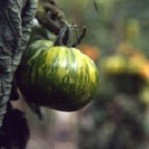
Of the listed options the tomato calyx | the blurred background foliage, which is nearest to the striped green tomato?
the tomato calyx

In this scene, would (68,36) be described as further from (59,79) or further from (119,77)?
(119,77)

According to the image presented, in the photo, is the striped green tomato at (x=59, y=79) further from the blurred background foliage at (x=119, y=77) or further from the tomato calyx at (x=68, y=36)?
the blurred background foliage at (x=119, y=77)

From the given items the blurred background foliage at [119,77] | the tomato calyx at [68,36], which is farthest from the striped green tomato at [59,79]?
the blurred background foliage at [119,77]

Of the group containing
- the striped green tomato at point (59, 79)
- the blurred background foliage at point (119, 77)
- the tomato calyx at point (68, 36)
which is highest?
the tomato calyx at point (68, 36)

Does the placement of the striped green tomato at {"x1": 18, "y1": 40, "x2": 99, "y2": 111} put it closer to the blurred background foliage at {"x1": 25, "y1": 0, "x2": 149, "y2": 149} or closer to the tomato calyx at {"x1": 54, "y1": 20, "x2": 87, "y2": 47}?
the tomato calyx at {"x1": 54, "y1": 20, "x2": 87, "y2": 47}

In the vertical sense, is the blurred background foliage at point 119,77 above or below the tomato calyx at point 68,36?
below

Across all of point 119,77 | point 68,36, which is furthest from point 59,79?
point 119,77

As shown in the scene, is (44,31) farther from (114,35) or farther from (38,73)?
(114,35)
